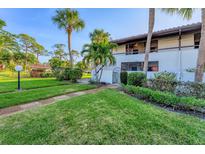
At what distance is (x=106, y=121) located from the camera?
3500 millimetres

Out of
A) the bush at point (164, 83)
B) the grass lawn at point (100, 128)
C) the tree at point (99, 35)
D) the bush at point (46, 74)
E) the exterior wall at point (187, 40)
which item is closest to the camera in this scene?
the grass lawn at point (100, 128)

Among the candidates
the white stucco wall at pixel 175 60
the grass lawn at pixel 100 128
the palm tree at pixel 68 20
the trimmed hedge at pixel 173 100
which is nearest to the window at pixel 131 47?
the white stucco wall at pixel 175 60

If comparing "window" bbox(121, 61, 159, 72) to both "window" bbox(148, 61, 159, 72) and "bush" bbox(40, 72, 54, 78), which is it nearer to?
"window" bbox(148, 61, 159, 72)

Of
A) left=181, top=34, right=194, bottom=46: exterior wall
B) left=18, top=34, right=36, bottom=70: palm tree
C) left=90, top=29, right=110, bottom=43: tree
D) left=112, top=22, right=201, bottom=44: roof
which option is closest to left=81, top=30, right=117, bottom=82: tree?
left=90, top=29, right=110, bottom=43: tree

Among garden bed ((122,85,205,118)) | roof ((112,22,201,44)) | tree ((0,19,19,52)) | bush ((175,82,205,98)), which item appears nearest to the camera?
garden bed ((122,85,205,118))

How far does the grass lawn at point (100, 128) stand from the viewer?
2691mm

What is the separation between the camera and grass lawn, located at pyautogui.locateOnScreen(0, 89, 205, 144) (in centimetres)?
269

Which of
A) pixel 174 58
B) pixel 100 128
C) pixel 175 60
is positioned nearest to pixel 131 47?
pixel 174 58

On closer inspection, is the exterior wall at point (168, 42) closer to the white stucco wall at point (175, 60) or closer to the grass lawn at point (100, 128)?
the white stucco wall at point (175, 60)

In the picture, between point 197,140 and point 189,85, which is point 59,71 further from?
point 197,140

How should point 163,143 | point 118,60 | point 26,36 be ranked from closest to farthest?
point 163,143
point 118,60
point 26,36
